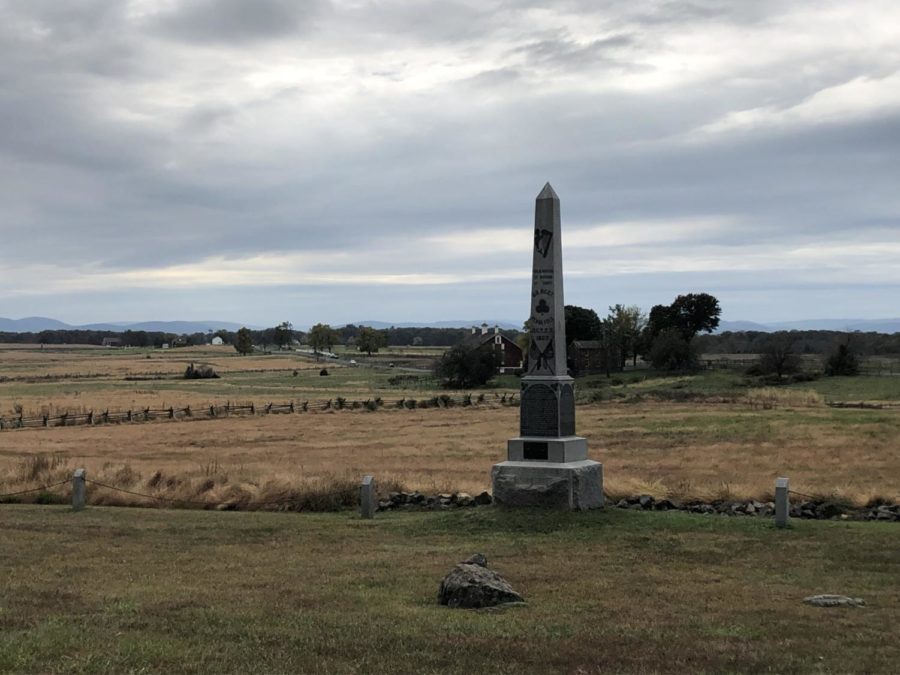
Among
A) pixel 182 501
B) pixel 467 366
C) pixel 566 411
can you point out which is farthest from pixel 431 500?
pixel 467 366

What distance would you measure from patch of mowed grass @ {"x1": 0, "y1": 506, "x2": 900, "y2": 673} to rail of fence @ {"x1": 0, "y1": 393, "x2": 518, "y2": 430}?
37.4 meters

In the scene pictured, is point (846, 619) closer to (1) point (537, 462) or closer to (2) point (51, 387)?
(1) point (537, 462)

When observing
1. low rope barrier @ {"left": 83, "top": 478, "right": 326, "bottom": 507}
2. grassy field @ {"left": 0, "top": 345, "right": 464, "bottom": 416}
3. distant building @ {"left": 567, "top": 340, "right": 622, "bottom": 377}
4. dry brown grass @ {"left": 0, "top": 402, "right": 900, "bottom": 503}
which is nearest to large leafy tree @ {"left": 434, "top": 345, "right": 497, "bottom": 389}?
grassy field @ {"left": 0, "top": 345, "right": 464, "bottom": 416}

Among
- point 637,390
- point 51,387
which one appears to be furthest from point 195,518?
point 51,387

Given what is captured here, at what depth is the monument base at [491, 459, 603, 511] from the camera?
18.2 meters

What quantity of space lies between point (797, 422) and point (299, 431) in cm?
2558

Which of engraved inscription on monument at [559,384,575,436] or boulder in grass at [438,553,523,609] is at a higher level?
engraved inscription on monument at [559,384,575,436]

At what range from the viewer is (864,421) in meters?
47.2

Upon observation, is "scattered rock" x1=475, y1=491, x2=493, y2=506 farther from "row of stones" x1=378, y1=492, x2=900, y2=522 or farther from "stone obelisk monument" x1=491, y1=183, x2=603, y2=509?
"stone obelisk monument" x1=491, y1=183, x2=603, y2=509

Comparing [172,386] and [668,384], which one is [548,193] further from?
[172,386]

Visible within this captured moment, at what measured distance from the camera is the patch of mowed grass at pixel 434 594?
821 centimetres

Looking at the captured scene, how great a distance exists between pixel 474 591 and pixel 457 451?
87.6 feet

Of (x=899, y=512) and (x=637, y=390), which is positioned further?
(x=637, y=390)

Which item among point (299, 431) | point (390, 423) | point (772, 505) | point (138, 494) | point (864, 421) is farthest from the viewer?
point (390, 423)
